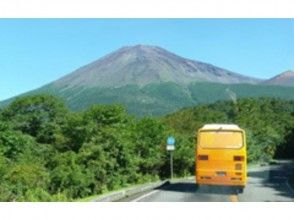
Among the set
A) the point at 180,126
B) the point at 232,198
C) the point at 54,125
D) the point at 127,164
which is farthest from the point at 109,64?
the point at 54,125

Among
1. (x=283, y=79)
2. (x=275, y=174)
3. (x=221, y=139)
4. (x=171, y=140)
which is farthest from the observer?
(x=171, y=140)

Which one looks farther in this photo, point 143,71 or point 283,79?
point 143,71

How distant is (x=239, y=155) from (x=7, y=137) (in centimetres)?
1317

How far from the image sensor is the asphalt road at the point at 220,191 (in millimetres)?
10148

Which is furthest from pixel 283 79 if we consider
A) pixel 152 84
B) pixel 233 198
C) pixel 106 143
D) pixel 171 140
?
pixel 106 143

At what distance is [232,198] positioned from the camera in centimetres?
1023

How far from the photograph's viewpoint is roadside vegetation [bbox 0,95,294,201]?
1122 cm

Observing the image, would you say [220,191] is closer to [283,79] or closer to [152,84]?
[283,79]

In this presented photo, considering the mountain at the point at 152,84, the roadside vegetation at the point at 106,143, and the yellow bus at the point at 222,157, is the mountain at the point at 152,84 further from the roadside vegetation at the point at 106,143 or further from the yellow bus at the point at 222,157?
the yellow bus at the point at 222,157

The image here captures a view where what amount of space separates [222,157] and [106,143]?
7.28 meters

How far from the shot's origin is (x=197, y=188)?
1073cm
